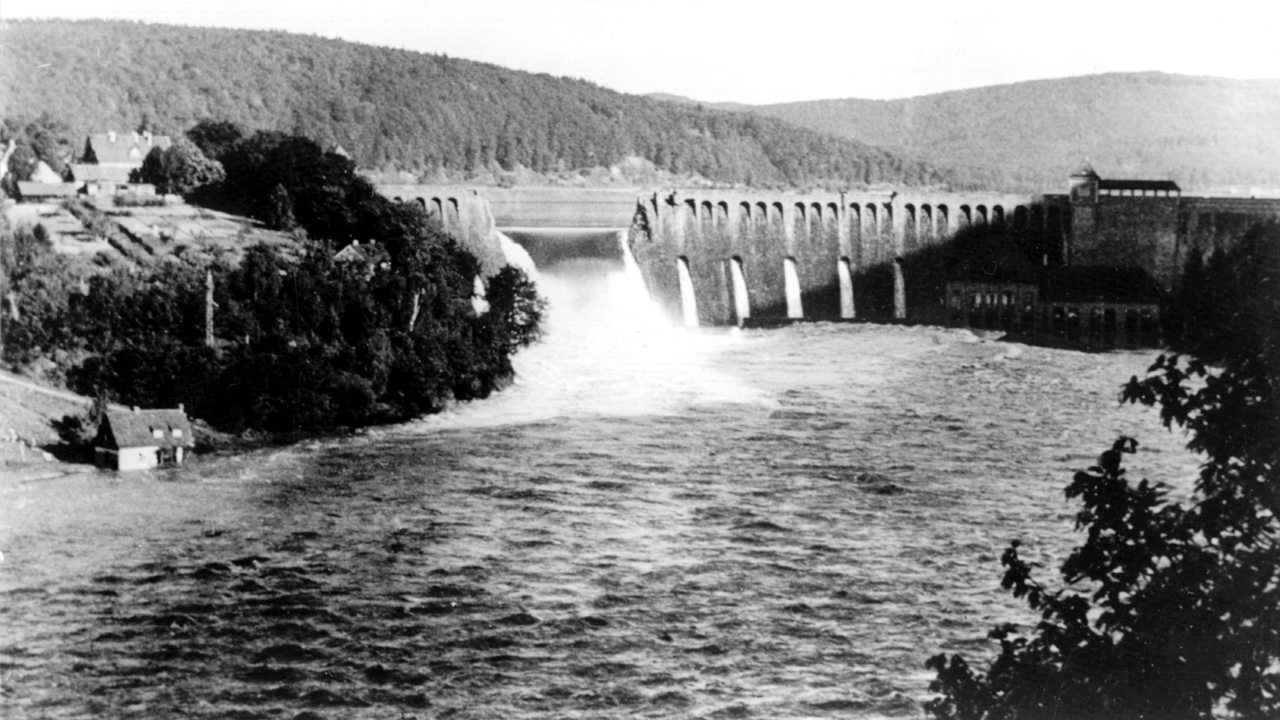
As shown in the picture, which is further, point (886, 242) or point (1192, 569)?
point (886, 242)

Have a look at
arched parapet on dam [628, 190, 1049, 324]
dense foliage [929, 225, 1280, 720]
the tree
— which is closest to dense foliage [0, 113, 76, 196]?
the tree

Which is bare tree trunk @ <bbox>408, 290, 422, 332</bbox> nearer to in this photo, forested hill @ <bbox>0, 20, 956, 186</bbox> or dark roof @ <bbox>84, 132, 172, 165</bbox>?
forested hill @ <bbox>0, 20, 956, 186</bbox>

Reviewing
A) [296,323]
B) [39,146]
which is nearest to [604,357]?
[296,323]

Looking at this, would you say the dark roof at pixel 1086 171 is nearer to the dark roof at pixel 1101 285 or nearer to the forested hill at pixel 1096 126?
the forested hill at pixel 1096 126

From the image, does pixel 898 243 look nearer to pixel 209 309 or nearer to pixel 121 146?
pixel 121 146

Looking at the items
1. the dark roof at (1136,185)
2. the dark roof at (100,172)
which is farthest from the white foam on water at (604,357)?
the dark roof at (100,172)

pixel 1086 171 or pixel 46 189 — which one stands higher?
pixel 46 189
